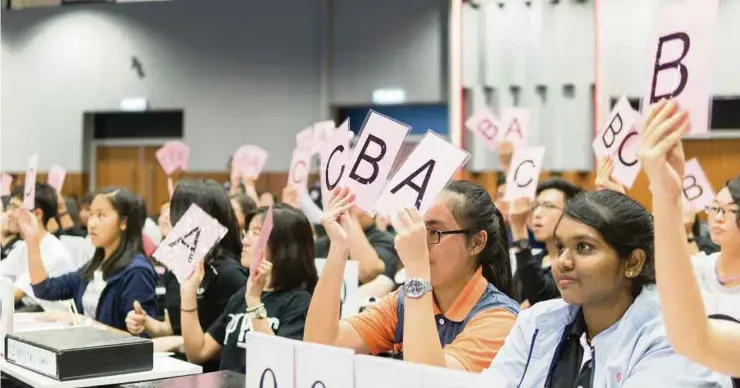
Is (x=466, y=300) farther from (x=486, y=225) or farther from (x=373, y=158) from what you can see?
(x=373, y=158)

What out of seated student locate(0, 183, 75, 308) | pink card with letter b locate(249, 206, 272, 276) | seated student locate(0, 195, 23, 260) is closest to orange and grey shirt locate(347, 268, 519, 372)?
pink card with letter b locate(249, 206, 272, 276)

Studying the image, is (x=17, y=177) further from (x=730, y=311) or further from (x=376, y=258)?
(x=730, y=311)

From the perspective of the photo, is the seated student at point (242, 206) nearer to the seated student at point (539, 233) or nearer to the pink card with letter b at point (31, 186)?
the pink card with letter b at point (31, 186)

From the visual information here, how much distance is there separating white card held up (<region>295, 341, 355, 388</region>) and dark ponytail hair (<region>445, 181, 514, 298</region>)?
788mm

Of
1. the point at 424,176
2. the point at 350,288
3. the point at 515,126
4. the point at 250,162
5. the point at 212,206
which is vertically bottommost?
the point at 350,288

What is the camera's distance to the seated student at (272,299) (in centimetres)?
299

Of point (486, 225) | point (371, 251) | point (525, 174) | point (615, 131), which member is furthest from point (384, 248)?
point (486, 225)

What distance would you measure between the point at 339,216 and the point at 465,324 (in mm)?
447

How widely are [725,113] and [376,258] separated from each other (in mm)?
5727

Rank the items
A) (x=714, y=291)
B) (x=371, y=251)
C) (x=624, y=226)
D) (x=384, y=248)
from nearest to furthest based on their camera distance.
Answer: (x=624, y=226) → (x=714, y=291) → (x=371, y=251) → (x=384, y=248)

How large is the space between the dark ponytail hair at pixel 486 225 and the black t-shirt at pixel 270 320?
2.80 ft

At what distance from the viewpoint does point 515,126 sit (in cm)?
584

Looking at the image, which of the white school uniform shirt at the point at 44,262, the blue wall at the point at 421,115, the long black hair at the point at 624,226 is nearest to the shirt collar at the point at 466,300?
the long black hair at the point at 624,226

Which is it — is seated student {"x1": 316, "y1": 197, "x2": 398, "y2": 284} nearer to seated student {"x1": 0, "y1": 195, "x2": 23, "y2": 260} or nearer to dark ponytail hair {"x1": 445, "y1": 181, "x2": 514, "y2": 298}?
dark ponytail hair {"x1": 445, "y1": 181, "x2": 514, "y2": 298}
